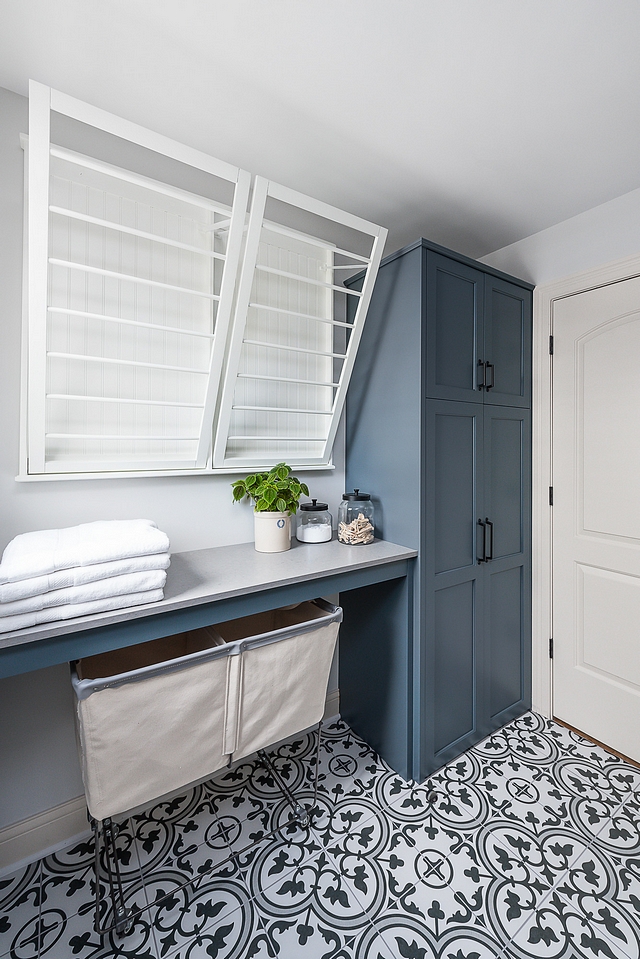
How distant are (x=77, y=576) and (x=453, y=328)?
172 centimetres

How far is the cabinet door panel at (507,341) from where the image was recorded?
216cm

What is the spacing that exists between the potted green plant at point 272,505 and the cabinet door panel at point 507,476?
942mm

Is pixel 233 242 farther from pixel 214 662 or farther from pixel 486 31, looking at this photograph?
pixel 214 662

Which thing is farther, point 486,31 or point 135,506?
point 135,506

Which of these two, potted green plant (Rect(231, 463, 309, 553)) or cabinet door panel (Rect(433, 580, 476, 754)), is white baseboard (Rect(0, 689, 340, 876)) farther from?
cabinet door panel (Rect(433, 580, 476, 754))

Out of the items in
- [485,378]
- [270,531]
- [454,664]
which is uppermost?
[485,378]

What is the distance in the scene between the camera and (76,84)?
148cm

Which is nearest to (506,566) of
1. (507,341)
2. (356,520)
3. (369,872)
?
(356,520)

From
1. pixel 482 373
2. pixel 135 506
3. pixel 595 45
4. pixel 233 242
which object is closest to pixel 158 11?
pixel 233 242

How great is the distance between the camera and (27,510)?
1.55m

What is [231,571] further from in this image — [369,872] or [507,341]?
[507,341]

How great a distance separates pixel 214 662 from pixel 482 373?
65.4 inches

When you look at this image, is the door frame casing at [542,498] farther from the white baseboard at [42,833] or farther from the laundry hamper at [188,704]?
the white baseboard at [42,833]

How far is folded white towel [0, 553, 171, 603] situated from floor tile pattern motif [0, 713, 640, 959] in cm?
107
